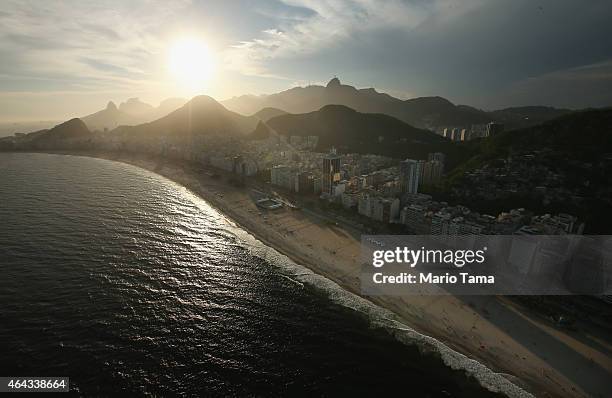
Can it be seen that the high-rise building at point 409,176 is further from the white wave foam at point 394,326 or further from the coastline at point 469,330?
the white wave foam at point 394,326

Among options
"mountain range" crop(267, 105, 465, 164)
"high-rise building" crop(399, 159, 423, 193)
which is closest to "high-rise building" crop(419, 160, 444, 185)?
"high-rise building" crop(399, 159, 423, 193)

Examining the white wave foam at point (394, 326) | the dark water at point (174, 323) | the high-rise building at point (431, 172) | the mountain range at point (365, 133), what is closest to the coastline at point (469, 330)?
the white wave foam at point (394, 326)

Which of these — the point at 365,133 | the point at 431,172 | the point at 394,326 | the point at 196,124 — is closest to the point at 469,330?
the point at 394,326

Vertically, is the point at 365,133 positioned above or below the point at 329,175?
above

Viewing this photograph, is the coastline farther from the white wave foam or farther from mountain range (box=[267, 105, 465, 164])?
mountain range (box=[267, 105, 465, 164])

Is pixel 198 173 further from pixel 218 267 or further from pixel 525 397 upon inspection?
pixel 525 397

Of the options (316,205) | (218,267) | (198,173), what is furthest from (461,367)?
(198,173)

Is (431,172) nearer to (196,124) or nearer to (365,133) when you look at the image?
(365,133)
